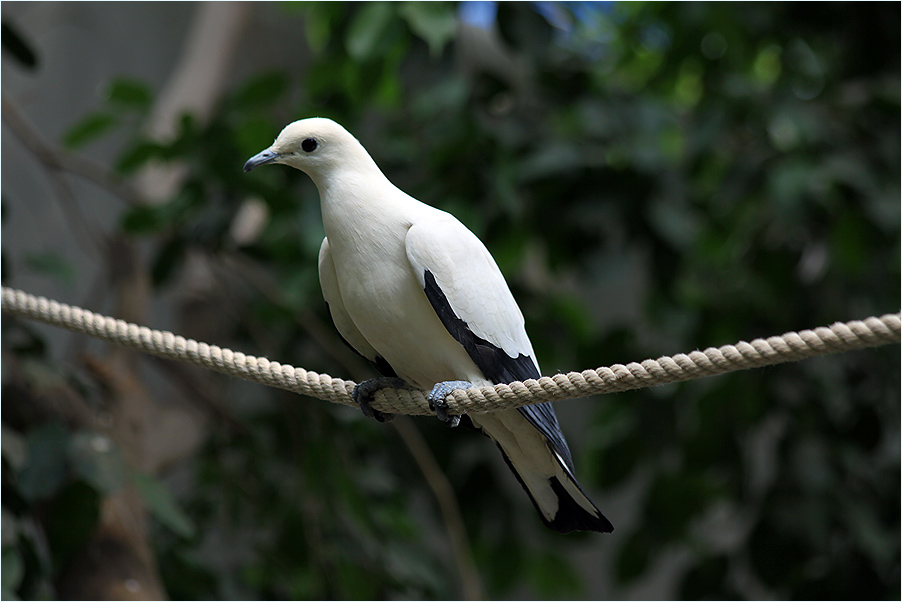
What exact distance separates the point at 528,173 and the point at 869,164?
0.95 m

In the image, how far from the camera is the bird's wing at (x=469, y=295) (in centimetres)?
108

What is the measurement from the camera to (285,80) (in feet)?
6.77

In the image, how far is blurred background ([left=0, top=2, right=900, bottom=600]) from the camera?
6.38 ft

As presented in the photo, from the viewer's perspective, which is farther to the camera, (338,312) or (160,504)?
(160,504)

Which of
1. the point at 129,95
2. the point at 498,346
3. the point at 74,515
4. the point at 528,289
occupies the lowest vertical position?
the point at 74,515

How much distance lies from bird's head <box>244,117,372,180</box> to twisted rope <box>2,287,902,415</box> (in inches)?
11.6

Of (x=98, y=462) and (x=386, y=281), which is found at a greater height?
(x=386, y=281)

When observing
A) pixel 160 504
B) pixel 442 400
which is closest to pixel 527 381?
pixel 442 400

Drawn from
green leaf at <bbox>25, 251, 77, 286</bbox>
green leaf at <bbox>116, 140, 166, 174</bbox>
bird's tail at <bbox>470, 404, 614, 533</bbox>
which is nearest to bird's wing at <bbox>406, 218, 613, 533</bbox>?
bird's tail at <bbox>470, 404, 614, 533</bbox>

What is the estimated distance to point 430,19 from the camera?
1718 millimetres

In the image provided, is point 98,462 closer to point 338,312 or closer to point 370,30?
point 338,312

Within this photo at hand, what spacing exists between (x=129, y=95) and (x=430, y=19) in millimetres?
875

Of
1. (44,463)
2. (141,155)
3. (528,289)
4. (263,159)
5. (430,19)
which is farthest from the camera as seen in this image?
(528,289)

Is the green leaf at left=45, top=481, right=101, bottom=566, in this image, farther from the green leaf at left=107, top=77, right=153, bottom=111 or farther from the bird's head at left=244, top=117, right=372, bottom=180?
the green leaf at left=107, top=77, right=153, bottom=111
